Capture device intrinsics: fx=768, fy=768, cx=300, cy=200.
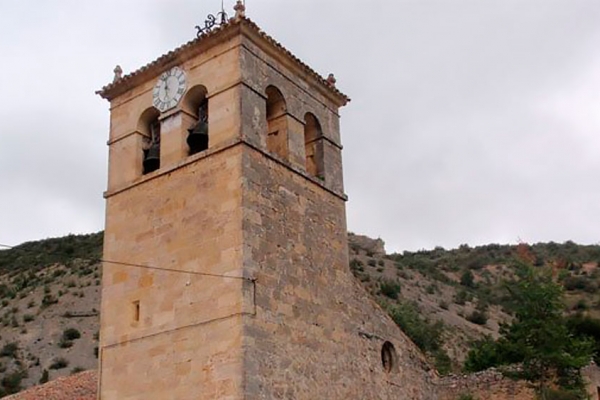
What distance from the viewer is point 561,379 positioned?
16484 mm

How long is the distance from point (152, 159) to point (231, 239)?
117 inches

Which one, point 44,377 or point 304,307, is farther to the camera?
point 44,377

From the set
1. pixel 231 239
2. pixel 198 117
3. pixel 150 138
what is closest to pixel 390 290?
pixel 150 138

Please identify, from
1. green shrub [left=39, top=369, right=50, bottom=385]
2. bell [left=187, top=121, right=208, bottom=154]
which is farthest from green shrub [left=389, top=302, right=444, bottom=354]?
bell [left=187, top=121, right=208, bottom=154]

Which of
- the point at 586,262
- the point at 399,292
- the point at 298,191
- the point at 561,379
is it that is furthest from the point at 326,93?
the point at 586,262

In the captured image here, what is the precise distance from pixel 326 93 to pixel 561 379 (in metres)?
7.92

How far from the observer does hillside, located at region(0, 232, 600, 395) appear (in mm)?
31109

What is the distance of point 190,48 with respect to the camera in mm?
13820

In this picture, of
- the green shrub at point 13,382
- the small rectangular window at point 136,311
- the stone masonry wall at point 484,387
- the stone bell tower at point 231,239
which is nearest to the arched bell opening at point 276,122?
the stone bell tower at point 231,239

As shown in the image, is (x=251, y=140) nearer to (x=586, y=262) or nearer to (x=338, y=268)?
(x=338, y=268)

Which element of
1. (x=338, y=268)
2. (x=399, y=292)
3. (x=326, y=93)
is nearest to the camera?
(x=338, y=268)

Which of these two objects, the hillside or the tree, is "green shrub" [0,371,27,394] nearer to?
the hillside

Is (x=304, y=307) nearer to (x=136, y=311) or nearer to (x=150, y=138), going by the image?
(x=136, y=311)

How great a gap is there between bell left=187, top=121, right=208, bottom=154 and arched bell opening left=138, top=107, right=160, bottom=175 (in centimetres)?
79
